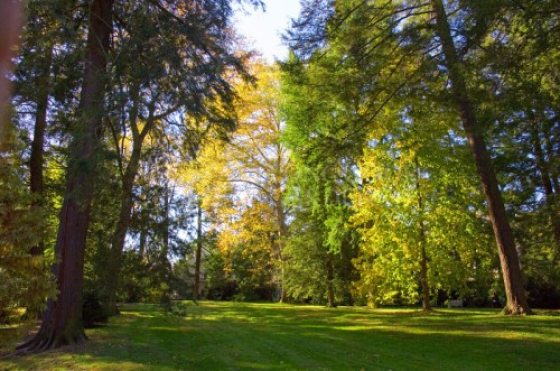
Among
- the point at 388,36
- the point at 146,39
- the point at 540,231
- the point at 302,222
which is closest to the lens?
the point at 146,39

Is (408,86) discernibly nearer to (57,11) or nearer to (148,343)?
(57,11)

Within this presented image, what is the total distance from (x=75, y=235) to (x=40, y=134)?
6.92 m

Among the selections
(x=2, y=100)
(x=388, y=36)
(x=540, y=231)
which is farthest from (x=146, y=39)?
(x=540, y=231)

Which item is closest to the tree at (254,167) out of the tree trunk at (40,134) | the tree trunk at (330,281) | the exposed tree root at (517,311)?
the tree trunk at (330,281)

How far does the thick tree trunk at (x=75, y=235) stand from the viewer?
10858mm

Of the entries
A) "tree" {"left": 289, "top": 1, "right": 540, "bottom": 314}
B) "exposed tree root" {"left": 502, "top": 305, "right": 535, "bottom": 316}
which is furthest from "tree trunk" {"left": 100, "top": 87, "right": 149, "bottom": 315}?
"exposed tree root" {"left": 502, "top": 305, "right": 535, "bottom": 316}

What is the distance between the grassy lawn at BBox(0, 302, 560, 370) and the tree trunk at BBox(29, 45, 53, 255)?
390 cm

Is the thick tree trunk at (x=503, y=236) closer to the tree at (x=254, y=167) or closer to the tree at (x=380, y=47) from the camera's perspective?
the tree at (x=380, y=47)

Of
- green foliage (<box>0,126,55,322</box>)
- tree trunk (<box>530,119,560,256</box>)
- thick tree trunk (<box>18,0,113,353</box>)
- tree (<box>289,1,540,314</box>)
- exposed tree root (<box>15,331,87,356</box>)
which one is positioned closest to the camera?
green foliage (<box>0,126,55,322</box>)

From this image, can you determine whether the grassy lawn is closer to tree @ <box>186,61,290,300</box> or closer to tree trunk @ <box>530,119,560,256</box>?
tree trunk @ <box>530,119,560,256</box>

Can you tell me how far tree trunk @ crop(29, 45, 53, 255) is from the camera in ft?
40.3

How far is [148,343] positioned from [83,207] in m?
3.70

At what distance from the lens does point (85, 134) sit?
964 centimetres

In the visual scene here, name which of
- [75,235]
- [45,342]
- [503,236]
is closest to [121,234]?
[75,235]
